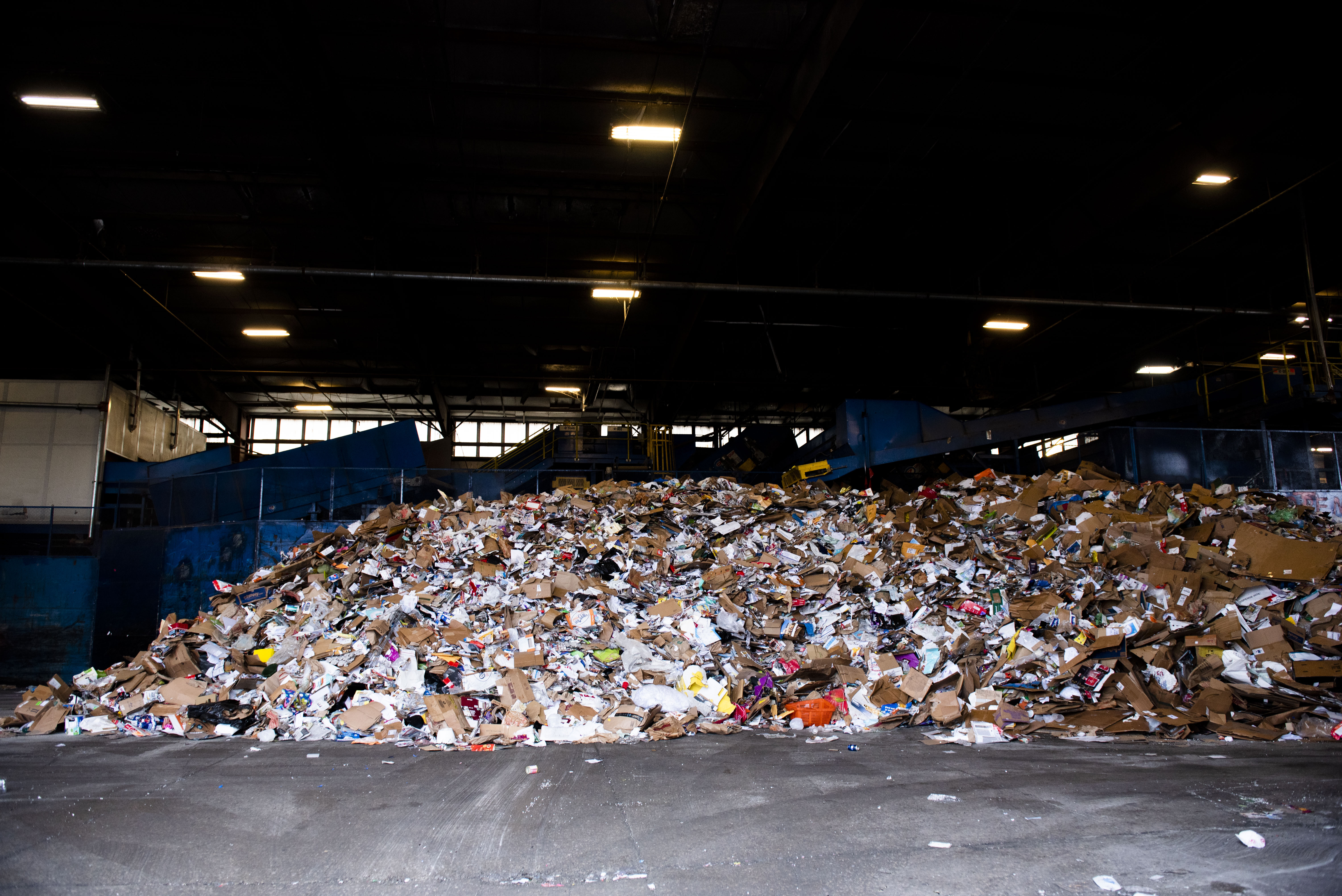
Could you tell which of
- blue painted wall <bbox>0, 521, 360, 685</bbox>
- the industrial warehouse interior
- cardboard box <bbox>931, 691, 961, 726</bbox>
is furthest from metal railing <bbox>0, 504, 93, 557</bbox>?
cardboard box <bbox>931, 691, 961, 726</bbox>

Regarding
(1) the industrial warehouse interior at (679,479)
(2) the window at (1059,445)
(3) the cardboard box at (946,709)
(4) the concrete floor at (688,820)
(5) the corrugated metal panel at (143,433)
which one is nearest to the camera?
(4) the concrete floor at (688,820)

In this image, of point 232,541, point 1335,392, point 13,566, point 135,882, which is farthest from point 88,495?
point 1335,392

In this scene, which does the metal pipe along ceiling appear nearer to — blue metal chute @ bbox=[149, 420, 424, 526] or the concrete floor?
blue metal chute @ bbox=[149, 420, 424, 526]

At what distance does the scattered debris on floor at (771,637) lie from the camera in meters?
5.79

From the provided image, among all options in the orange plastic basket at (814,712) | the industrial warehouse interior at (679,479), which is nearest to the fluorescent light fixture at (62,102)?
the industrial warehouse interior at (679,479)

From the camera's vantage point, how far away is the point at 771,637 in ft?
23.3

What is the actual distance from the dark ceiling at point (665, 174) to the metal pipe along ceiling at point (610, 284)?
1.47ft

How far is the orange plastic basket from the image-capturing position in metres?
5.96

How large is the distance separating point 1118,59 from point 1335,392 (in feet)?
20.8

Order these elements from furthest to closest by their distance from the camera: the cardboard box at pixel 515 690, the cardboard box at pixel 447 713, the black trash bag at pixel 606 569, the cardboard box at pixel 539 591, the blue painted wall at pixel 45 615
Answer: the blue painted wall at pixel 45 615, the black trash bag at pixel 606 569, the cardboard box at pixel 539 591, the cardboard box at pixel 515 690, the cardboard box at pixel 447 713

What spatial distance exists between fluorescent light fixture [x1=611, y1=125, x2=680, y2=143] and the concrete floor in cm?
760

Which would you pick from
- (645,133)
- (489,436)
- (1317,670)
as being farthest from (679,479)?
(489,436)

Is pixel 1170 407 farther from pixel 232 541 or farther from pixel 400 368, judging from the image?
pixel 400 368

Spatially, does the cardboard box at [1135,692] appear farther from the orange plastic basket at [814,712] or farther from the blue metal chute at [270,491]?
the blue metal chute at [270,491]
